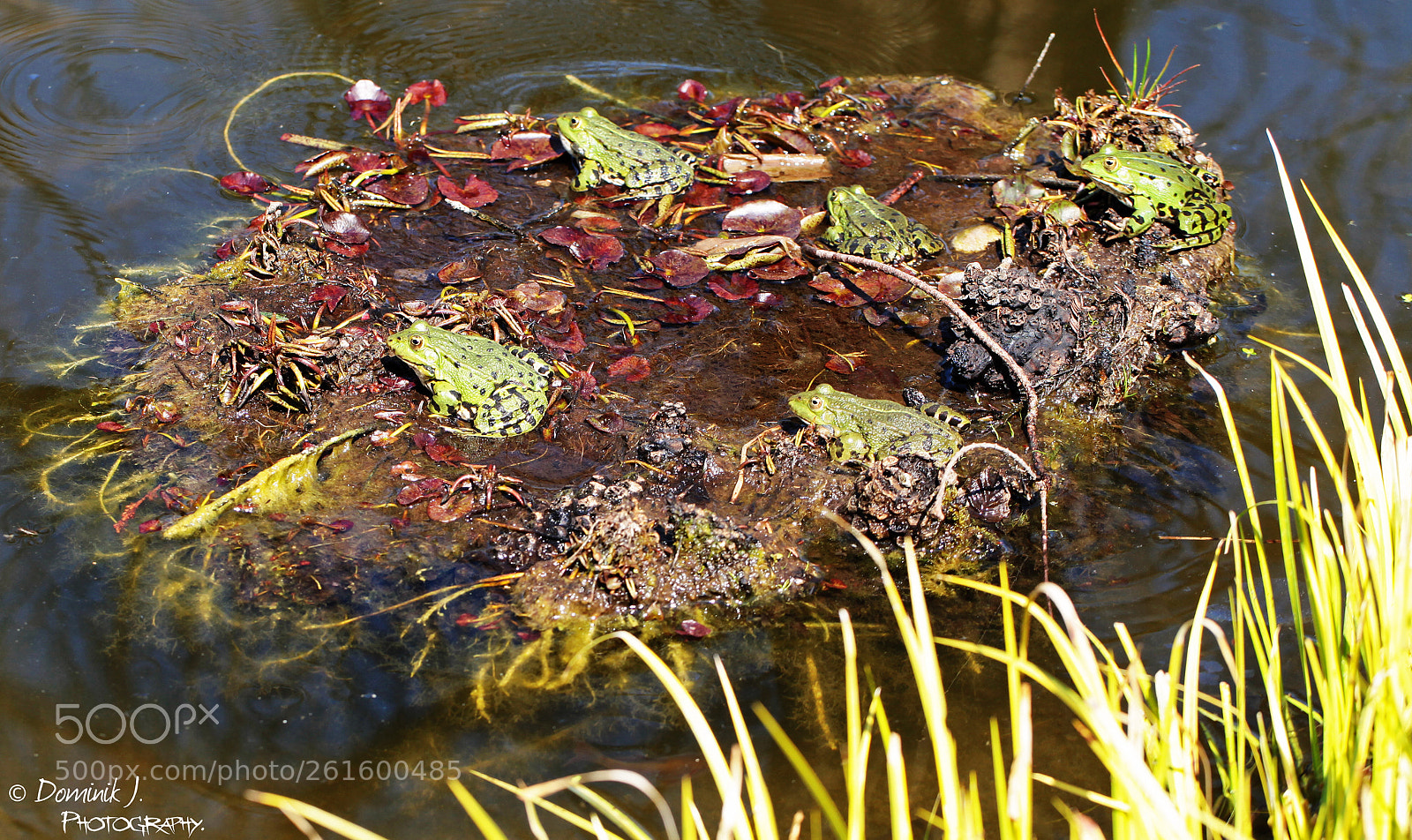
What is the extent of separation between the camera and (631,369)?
4285 millimetres

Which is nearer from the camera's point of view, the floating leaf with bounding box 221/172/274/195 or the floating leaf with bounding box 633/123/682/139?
the floating leaf with bounding box 221/172/274/195

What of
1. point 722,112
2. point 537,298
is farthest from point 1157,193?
point 537,298

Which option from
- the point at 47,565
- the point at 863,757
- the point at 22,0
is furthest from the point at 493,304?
the point at 22,0

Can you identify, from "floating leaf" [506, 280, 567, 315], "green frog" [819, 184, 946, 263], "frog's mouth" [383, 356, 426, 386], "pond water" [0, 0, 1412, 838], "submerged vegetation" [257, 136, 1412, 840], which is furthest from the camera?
"green frog" [819, 184, 946, 263]

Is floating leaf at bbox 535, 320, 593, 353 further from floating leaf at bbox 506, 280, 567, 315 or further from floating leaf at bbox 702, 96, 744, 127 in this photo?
floating leaf at bbox 702, 96, 744, 127

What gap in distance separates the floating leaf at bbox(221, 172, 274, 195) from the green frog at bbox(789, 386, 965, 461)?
378 cm

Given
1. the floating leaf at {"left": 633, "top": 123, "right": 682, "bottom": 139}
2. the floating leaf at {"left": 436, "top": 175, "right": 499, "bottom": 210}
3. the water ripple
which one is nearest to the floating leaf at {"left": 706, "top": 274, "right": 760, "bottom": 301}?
the floating leaf at {"left": 436, "top": 175, "right": 499, "bottom": 210}

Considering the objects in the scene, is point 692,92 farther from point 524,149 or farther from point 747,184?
point 524,149

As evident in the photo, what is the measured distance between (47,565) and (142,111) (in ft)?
13.2

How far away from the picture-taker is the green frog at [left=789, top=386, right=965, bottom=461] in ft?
12.0

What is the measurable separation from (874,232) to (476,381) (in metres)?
2.51

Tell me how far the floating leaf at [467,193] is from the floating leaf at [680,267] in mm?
1219

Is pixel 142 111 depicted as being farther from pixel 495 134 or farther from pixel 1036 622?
pixel 1036 622

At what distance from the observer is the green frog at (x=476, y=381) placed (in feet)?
12.6
